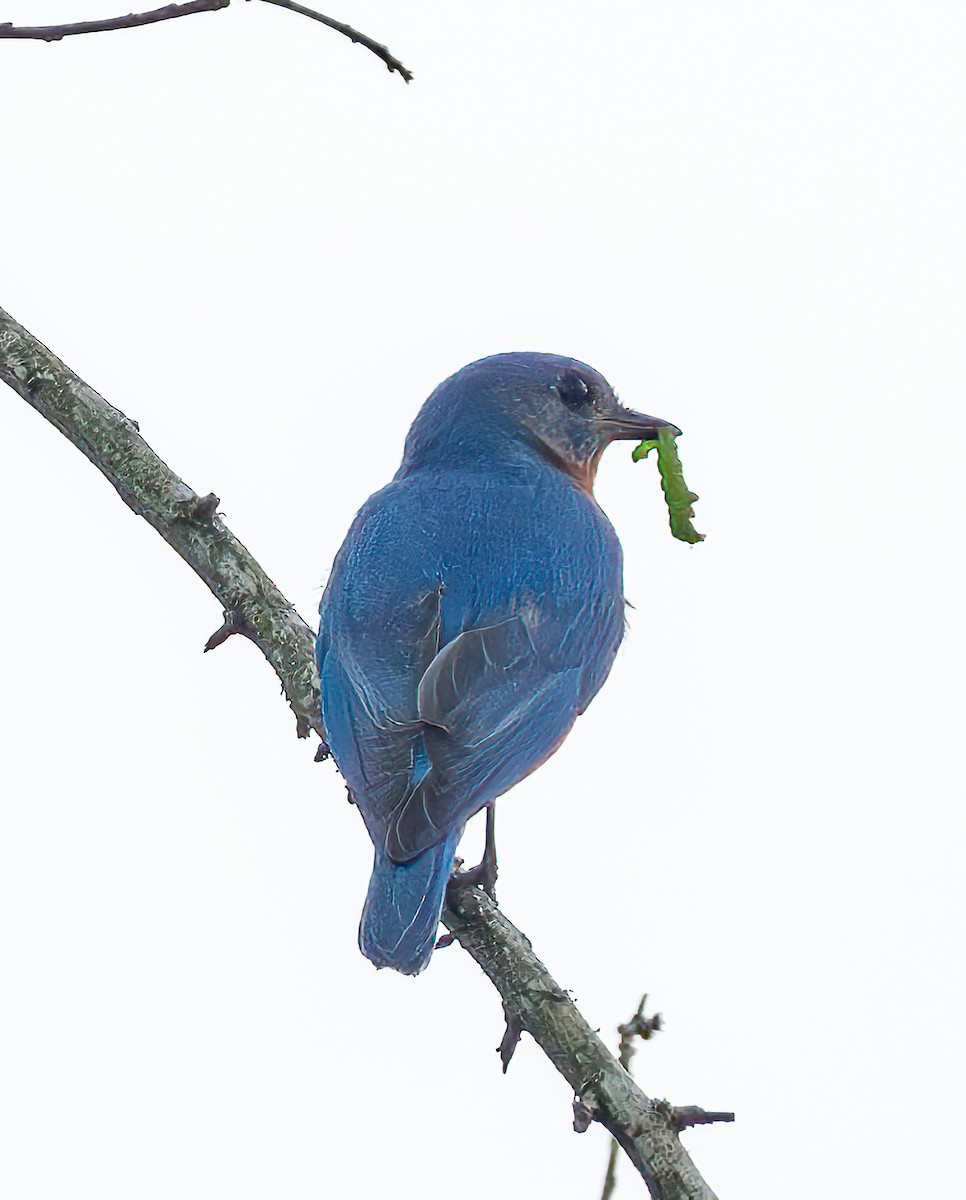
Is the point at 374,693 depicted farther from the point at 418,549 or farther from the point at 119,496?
the point at 119,496

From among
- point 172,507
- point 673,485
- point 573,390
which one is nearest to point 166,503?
point 172,507

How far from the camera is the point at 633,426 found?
5.24 m

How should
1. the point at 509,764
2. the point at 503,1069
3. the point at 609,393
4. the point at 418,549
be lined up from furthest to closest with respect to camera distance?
the point at 609,393
the point at 418,549
the point at 509,764
the point at 503,1069

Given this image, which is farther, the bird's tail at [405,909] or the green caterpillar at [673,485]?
the green caterpillar at [673,485]

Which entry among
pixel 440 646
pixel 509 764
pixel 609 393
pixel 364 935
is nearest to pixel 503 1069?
pixel 364 935

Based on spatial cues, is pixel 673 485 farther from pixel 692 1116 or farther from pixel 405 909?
pixel 692 1116

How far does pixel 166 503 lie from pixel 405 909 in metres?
1.46

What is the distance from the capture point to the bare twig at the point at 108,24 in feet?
12.2

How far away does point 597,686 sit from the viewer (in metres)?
4.61

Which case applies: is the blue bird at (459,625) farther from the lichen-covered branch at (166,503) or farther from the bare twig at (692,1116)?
the bare twig at (692,1116)

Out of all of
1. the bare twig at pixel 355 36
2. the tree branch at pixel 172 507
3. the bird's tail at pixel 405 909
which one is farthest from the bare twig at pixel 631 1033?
the bare twig at pixel 355 36

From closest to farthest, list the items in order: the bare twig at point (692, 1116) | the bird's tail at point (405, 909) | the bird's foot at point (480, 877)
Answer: the bare twig at point (692, 1116) → the bird's tail at point (405, 909) → the bird's foot at point (480, 877)

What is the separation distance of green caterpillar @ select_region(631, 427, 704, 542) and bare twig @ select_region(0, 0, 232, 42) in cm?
185

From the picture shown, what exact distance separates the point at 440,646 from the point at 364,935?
77 centimetres
